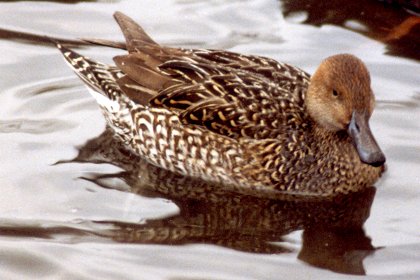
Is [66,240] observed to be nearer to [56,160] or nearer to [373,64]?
[56,160]

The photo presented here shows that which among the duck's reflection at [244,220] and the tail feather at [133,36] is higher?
the tail feather at [133,36]

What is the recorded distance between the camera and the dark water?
688 centimetres

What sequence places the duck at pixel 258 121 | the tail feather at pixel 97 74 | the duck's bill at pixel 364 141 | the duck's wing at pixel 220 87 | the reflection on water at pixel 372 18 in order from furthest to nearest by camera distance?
the reflection on water at pixel 372 18
the tail feather at pixel 97 74
the duck's wing at pixel 220 87
the duck at pixel 258 121
the duck's bill at pixel 364 141

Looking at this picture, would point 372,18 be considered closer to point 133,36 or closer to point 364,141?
point 133,36

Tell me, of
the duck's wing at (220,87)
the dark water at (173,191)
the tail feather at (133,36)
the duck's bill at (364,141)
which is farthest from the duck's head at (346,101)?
the tail feather at (133,36)

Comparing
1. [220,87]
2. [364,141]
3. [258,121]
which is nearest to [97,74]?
[220,87]

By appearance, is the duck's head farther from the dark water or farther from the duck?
the dark water

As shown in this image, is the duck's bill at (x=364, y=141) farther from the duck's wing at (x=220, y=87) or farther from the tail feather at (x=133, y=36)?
the tail feather at (x=133, y=36)

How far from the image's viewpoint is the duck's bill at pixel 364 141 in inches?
291

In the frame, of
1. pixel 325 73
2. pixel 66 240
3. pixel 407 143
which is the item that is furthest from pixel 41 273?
pixel 407 143

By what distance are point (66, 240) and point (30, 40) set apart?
3.39 meters

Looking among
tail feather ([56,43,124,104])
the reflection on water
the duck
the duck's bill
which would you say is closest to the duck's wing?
the duck

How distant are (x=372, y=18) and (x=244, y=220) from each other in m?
3.98

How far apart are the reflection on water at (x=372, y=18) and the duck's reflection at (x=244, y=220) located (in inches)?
107
